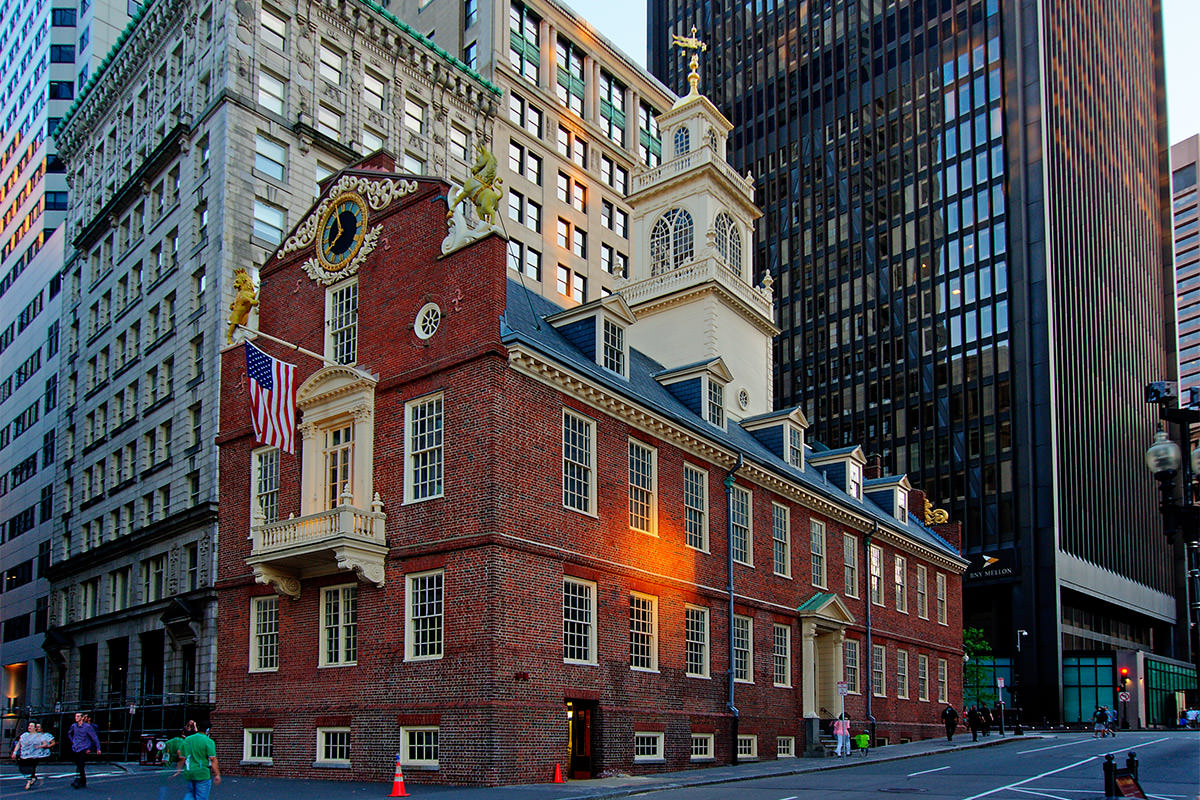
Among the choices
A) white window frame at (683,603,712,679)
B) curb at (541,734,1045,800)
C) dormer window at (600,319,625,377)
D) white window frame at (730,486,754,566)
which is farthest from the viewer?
white window frame at (730,486,754,566)

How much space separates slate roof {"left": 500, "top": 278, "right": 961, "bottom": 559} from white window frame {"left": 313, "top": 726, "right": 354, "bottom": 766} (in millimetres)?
10536

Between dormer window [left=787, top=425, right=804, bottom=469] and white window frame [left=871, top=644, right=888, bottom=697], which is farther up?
dormer window [left=787, top=425, right=804, bottom=469]

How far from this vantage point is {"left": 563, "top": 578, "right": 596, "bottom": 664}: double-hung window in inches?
1077

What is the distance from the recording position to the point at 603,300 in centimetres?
3133

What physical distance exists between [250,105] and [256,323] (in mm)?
19756

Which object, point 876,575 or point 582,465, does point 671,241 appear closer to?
point 876,575

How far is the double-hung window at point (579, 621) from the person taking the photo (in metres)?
27.4

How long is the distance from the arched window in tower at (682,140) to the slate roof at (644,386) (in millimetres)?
10353

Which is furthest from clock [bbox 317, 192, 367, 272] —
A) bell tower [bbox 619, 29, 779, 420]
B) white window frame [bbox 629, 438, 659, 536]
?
bell tower [bbox 619, 29, 779, 420]

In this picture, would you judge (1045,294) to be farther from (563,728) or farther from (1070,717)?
(563,728)

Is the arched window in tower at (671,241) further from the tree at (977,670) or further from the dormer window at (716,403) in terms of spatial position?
the tree at (977,670)

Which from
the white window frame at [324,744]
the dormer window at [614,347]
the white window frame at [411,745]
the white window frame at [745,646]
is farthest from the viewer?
the white window frame at [745,646]

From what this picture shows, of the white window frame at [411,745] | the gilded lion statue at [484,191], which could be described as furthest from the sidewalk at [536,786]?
the gilded lion statue at [484,191]

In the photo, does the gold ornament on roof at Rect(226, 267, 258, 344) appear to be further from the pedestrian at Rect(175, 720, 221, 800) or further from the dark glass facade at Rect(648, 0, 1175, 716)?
the dark glass facade at Rect(648, 0, 1175, 716)
